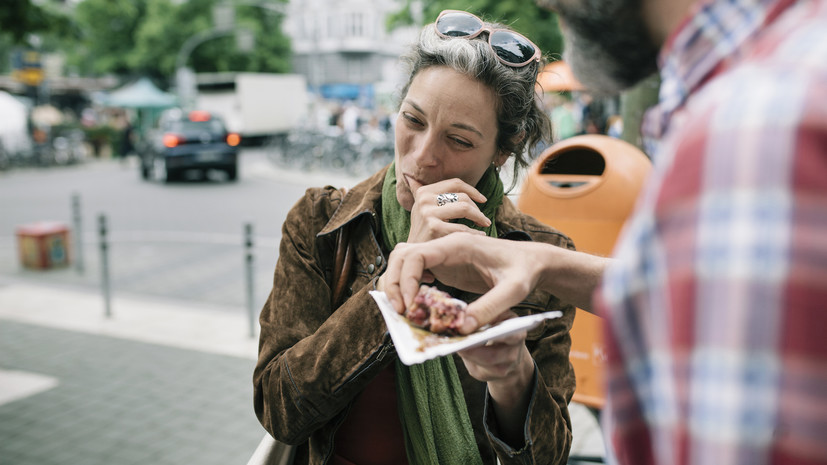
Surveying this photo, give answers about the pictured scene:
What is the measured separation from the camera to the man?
0.52m

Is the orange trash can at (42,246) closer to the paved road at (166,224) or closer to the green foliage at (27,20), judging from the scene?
the paved road at (166,224)

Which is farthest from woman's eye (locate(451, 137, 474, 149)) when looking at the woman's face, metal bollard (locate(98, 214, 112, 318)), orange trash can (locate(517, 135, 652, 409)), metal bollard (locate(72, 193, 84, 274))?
metal bollard (locate(72, 193, 84, 274))

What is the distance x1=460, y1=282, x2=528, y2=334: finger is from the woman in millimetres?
403

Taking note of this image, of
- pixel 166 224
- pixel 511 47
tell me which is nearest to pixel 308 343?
pixel 511 47

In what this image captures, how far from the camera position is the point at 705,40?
655mm

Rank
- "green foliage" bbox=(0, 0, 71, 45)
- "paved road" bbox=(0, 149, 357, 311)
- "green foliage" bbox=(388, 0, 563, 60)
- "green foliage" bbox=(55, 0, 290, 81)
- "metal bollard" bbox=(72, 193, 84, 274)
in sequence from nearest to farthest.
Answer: "green foliage" bbox=(0, 0, 71, 45)
"paved road" bbox=(0, 149, 357, 311)
"metal bollard" bbox=(72, 193, 84, 274)
"green foliage" bbox=(388, 0, 563, 60)
"green foliage" bbox=(55, 0, 290, 81)

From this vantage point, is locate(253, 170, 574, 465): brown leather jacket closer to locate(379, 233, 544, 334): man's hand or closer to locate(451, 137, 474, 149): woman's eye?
locate(451, 137, 474, 149): woman's eye

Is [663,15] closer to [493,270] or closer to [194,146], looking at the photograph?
[493,270]

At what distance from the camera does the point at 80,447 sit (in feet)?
13.6

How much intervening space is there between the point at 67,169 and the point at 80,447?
21.4 m

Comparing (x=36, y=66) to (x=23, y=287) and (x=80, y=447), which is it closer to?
(x=23, y=287)

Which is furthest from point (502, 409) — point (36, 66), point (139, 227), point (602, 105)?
point (36, 66)

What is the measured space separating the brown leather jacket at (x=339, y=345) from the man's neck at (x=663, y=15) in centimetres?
93

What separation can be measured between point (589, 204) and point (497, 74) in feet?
5.07
